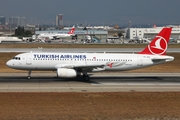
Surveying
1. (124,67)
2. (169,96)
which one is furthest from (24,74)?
(169,96)

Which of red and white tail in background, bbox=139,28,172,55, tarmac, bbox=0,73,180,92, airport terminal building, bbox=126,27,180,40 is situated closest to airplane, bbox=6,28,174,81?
red and white tail in background, bbox=139,28,172,55

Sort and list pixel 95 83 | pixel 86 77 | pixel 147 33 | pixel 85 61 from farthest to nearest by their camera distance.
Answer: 1. pixel 147 33
2. pixel 85 61
3. pixel 86 77
4. pixel 95 83

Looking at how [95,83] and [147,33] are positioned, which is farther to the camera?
[147,33]

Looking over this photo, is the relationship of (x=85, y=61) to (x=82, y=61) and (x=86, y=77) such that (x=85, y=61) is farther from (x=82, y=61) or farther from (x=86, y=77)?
(x=86, y=77)

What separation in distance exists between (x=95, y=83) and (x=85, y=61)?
3.63 m

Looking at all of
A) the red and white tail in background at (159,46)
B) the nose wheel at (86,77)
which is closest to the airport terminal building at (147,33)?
the red and white tail in background at (159,46)

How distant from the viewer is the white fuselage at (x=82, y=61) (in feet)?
139

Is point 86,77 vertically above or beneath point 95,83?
above

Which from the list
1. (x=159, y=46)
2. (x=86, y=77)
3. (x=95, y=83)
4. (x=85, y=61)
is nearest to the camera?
(x=95, y=83)

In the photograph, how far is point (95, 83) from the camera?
41.2 meters

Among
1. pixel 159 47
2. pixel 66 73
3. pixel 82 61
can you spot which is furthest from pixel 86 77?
pixel 159 47

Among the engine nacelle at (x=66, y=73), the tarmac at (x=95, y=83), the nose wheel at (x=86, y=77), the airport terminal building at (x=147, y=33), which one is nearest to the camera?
the tarmac at (x=95, y=83)

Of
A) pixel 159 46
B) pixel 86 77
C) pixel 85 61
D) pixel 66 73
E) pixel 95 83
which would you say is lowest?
pixel 95 83

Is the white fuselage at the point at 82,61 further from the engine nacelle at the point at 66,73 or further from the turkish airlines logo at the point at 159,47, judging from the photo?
the engine nacelle at the point at 66,73
